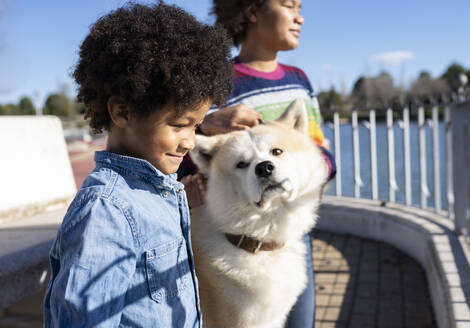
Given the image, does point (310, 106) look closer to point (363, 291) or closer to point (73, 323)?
point (73, 323)

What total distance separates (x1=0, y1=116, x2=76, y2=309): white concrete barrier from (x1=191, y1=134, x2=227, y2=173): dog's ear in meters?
1.00

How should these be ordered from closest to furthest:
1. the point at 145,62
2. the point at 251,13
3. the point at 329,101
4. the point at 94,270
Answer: the point at 94,270 < the point at 145,62 < the point at 251,13 < the point at 329,101

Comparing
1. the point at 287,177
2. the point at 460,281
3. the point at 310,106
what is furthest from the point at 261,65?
the point at 460,281

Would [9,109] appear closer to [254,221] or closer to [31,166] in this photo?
[31,166]

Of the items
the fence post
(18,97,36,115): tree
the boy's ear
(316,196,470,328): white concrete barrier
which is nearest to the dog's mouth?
the boy's ear

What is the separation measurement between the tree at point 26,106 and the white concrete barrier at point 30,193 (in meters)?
63.4

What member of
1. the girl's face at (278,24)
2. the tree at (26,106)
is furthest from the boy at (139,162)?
the tree at (26,106)

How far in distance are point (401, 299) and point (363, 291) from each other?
1.06ft

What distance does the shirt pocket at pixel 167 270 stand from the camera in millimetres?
1066

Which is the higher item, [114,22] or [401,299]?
[114,22]

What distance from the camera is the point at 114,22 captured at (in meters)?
1.11

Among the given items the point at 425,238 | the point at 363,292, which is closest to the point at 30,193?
the point at 363,292

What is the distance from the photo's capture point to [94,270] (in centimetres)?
89

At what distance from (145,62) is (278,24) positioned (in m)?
1.03
